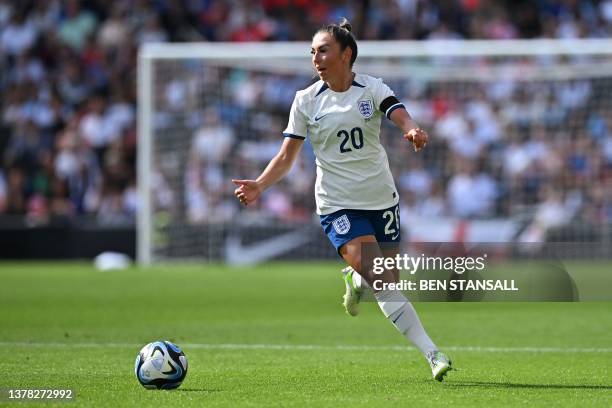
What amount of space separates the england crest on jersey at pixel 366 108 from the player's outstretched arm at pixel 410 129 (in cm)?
20

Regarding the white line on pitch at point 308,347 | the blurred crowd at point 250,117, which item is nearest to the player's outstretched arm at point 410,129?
the white line on pitch at point 308,347

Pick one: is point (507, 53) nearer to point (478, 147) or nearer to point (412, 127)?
point (478, 147)

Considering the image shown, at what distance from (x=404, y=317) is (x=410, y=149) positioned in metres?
14.0

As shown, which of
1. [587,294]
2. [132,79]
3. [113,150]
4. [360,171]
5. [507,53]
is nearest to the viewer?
[360,171]

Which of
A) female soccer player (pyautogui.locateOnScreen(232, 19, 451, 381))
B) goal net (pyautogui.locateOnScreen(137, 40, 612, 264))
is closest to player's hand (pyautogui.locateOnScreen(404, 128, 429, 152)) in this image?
female soccer player (pyautogui.locateOnScreen(232, 19, 451, 381))

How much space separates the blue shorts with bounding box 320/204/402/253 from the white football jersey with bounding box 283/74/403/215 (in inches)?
1.8

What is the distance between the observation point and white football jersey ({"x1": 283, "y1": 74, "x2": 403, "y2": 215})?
328 inches

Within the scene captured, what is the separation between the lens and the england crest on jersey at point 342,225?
27.3 feet

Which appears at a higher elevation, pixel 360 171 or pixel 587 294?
pixel 360 171

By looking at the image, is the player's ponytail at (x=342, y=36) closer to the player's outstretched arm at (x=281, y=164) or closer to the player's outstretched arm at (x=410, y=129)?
the player's outstretched arm at (x=410, y=129)

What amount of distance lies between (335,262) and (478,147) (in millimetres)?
3815

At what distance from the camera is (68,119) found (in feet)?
89.1

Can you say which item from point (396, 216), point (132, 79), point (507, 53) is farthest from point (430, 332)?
point (132, 79)

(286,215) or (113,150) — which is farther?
(113,150)
